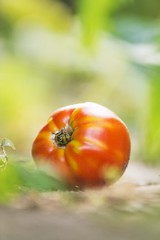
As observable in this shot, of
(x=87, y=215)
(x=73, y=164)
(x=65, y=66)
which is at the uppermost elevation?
(x=65, y=66)

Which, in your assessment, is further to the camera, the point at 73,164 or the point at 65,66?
A: the point at 65,66

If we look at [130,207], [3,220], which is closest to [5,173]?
[3,220]

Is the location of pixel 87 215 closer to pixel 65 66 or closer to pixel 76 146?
pixel 76 146

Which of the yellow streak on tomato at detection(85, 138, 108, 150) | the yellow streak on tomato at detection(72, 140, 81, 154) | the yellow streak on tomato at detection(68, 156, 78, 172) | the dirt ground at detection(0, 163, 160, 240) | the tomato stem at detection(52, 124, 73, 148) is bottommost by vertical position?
the dirt ground at detection(0, 163, 160, 240)

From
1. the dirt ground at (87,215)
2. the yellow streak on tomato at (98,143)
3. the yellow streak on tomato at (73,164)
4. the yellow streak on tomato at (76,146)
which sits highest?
the yellow streak on tomato at (98,143)

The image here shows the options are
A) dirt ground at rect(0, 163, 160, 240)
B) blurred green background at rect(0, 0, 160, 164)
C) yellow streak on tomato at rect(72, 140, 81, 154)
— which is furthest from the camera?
yellow streak on tomato at rect(72, 140, 81, 154)

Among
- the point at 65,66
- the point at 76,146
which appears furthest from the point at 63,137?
the point at 65,66
